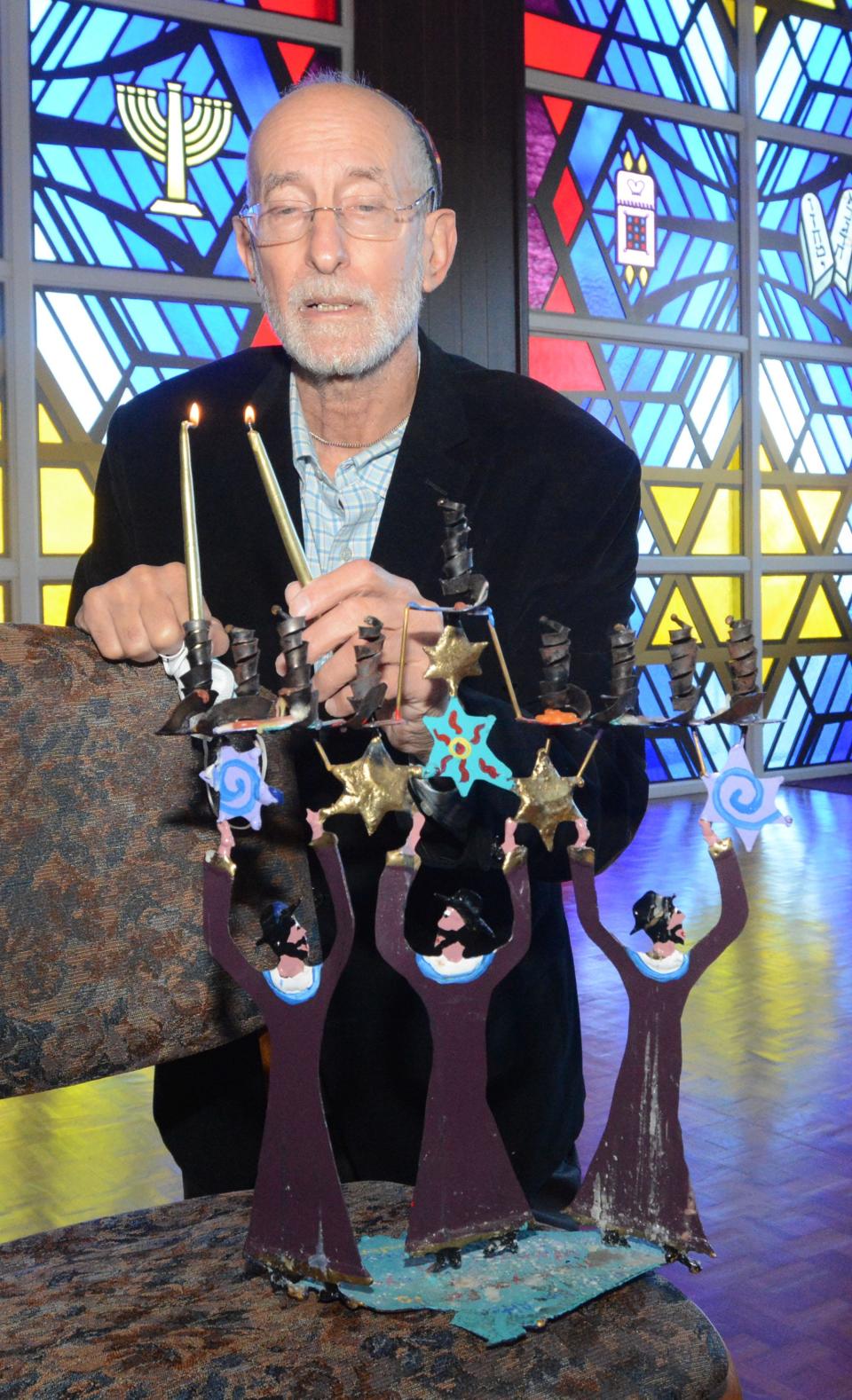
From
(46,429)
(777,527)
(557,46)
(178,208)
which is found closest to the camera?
(46,429)

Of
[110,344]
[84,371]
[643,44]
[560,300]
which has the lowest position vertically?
[84,371]

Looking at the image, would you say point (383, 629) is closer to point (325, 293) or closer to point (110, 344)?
point (325, 293)

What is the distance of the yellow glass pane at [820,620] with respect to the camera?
27.5 ft

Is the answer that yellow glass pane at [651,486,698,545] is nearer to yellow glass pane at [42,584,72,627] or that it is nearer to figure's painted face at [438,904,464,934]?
yellow glass pane at [42,584,72,627]

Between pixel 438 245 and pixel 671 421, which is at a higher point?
pixel 671 421

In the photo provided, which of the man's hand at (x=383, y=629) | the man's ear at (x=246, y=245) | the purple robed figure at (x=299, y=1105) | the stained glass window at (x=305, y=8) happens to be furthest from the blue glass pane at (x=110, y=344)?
the purple robed figure at (x=299, y=1105)

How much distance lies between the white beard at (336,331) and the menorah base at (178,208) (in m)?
4.63

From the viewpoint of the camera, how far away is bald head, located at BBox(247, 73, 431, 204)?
5.09ft

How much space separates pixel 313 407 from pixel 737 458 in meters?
6.61

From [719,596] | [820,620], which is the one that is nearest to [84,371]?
[719,596]

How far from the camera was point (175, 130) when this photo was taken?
5930 millimetres

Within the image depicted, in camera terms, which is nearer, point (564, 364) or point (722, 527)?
point (564, 364)

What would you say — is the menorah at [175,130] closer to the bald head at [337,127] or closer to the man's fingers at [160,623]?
the bald head at [337,127]

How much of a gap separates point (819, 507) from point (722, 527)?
0.85 meters
